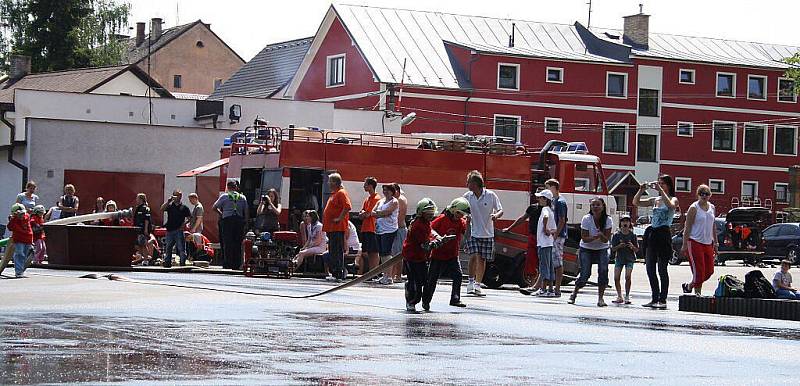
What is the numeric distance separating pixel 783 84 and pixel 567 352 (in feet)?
227

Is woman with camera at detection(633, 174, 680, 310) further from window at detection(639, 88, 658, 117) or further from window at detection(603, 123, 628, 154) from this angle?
window at detection(639, 88, 658, 117)

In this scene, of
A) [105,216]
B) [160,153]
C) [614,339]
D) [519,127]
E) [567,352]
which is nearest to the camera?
[567,352]

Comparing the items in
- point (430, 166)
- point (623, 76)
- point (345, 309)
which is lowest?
point (345, 309)

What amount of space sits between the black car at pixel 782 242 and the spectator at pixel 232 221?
86.3 ft

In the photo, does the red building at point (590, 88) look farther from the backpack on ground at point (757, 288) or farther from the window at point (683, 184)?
the backpack on ground at point (757, 288)

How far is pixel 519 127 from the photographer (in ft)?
227

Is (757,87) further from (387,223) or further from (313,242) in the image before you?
(387,223)

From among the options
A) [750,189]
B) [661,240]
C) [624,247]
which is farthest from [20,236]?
[750,189]

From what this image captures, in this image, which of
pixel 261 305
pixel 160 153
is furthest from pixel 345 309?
pixel 160 153

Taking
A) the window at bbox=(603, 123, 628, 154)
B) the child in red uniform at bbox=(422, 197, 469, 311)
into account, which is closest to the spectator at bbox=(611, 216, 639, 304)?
the child in red uniform at bbox=(422, 197, 469, 311)

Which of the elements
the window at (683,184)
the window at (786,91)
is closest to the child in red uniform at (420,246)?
the window at (683,184)

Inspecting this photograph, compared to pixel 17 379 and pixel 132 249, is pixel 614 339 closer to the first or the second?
pixel 17 379

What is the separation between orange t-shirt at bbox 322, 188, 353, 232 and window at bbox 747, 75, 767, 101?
56348 millimetres

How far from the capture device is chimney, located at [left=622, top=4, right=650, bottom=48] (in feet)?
250
